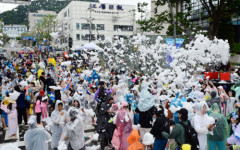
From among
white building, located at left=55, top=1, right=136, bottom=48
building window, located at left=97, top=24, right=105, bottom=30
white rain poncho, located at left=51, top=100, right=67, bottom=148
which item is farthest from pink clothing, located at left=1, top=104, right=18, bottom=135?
building window, located at left=97, top=24, right=105, bottom=30

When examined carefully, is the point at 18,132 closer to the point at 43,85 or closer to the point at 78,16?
the point at 43,85

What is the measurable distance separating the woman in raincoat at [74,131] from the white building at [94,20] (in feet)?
137

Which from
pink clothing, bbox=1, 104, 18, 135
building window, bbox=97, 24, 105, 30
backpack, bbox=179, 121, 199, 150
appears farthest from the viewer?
building window, bbox=97, 24, 105, 30

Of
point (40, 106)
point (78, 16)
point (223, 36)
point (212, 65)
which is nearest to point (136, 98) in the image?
point (40, 106)

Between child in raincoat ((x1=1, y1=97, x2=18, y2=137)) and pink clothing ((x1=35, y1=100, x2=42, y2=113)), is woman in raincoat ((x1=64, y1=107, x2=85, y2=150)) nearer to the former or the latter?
child in raincoat ((x1=1, y1=97, x2=18, y2=137))

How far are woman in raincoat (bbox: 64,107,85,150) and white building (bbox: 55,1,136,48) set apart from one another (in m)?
41.6

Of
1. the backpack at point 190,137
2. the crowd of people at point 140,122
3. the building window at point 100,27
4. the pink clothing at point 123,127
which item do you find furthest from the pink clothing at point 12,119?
the building window at point 100,27

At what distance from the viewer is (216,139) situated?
4613mm

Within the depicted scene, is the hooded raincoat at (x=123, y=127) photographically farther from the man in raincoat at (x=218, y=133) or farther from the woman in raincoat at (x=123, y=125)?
the man in raincoat at (x=218, y=133)

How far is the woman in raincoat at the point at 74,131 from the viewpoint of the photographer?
14.6 feet

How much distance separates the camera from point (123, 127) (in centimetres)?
530

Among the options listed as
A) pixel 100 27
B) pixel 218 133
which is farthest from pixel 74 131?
pixel 100 27

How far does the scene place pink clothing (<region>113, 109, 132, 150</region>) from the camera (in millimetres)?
5230

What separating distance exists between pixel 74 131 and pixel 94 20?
47.1m
